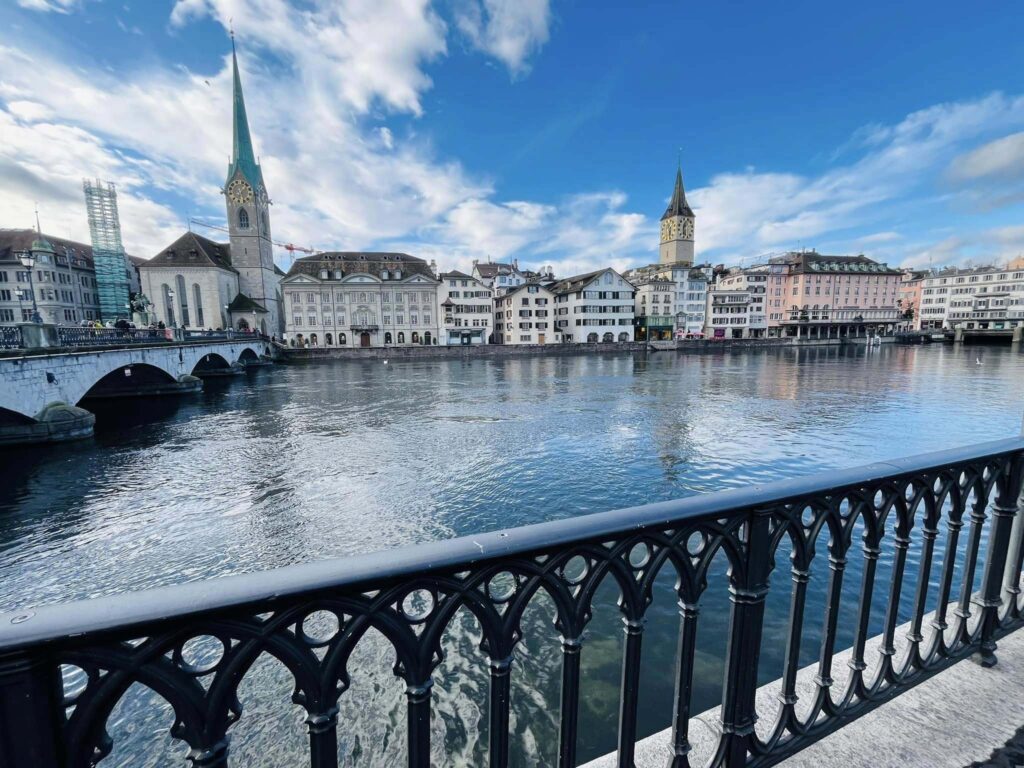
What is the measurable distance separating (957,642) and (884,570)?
728cm

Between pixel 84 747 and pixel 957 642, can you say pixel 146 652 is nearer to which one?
pixel 84 747

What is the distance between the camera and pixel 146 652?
116 cm

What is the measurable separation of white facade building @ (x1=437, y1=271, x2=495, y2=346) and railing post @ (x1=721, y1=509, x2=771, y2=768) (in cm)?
7694

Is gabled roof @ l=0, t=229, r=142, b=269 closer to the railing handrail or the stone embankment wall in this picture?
the stone embankment wall

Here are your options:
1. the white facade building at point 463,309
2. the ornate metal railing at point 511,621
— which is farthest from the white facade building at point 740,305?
the ornate metal railing at point 511,621

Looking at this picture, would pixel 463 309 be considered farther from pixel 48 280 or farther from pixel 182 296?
pixel 48 280

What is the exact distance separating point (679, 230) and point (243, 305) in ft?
282

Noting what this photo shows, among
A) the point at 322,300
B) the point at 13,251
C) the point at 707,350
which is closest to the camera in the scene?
the point at 13,251

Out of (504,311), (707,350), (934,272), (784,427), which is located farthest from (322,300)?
(934,272)

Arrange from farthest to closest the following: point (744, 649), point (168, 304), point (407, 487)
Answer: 1. point (168, 304)
2. point (407, 487)
3. point (744, 649)

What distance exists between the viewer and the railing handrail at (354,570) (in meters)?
1.04

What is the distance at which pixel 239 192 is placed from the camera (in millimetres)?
74312

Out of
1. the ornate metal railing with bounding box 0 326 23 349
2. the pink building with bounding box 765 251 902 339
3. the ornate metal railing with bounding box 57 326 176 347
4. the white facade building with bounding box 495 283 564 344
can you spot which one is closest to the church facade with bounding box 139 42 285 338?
the white facade building with bounding box 495 283 564 344

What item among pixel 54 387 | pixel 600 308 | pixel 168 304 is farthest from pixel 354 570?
pixel 168 304
